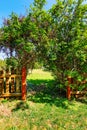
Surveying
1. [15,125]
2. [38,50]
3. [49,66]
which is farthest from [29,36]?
[15,125]

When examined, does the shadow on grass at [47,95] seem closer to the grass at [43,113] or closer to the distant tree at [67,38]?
the grass at [43,113]

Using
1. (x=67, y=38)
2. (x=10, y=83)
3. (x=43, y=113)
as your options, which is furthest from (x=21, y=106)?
(x=67, y=38)

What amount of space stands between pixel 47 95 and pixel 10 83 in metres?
1.91

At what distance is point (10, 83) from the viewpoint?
12.3 metres

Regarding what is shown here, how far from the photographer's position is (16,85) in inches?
482

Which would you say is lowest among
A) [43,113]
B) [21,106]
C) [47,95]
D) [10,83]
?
[43,113]

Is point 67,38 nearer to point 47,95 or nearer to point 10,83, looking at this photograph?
point 47,95

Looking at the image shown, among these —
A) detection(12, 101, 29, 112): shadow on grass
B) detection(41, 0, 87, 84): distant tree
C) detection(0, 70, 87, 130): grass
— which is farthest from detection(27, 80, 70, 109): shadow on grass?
detection(41, 0, 87, 84): distant tree

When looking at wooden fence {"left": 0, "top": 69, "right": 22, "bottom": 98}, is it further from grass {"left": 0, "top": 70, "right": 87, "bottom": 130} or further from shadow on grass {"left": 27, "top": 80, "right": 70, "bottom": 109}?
shadow on grass {"left": 27, "top": 80, "right": 70, "bottom": 109}

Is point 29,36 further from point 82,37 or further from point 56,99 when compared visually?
point 56,99

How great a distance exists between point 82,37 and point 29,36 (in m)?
2.45

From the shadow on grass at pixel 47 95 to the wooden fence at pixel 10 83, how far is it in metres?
0.70

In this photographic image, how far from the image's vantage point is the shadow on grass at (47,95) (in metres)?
12.0

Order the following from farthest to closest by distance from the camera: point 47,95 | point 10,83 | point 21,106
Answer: point 47,95
point 10,83
point 21,106
